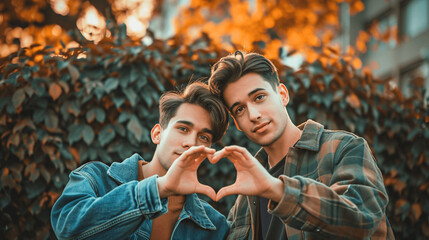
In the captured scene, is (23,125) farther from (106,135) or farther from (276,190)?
(276,190)

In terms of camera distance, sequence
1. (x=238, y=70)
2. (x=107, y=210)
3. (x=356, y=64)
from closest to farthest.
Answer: (x=107, y=210) → (x=238, y=70) → (x=356, y=64)

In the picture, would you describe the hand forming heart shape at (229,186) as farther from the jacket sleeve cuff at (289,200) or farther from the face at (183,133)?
the face at (183,133)

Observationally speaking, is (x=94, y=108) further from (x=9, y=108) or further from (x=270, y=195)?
(x=270, y=195)

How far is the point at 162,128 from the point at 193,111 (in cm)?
30

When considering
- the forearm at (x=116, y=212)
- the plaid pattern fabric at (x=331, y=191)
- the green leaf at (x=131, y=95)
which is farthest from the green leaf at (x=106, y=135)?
the plaid pattern fabric at (x=331, y=191)

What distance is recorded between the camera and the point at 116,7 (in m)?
10.8

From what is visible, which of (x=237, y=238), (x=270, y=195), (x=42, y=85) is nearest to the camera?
(x=270, y=195)

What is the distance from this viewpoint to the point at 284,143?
9.19 feet

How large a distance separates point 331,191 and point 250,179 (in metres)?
0.39

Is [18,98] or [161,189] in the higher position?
[18,98]

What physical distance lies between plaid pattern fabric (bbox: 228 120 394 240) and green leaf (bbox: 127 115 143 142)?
4.67 feet

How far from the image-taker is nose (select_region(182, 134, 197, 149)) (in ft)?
9.18

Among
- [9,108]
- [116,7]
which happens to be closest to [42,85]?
[9,108]

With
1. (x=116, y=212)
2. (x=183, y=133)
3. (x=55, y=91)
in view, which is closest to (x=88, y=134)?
(x=55, y=91)
